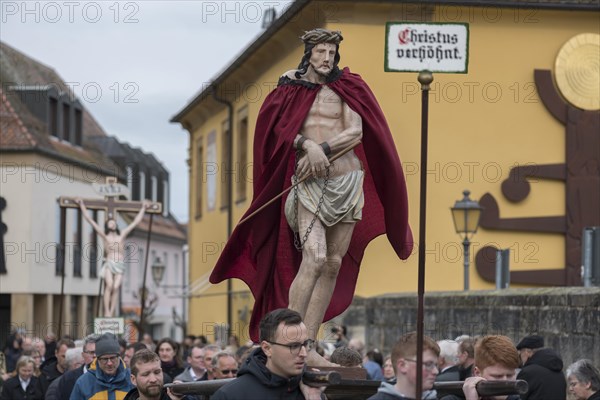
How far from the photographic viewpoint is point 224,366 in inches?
476

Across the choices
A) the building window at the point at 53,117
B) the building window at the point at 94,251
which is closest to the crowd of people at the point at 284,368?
the building window at the point at 94,251

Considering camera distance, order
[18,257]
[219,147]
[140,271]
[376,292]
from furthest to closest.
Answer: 1. [140,271]
2. [18,257]
3. [219,147]
4. [376,292]

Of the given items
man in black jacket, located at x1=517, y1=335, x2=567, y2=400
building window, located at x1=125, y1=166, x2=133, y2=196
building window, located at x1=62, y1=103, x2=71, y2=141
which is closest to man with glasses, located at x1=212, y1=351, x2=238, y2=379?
man in black jacket, located at x1=517, y1=335, x2=567, y2=400

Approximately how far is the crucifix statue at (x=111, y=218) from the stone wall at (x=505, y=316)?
5244 millimetres

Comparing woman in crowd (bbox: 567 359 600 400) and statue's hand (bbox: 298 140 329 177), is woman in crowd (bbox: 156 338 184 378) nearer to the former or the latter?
woman in crowd (bbox: 567 359 600 400)

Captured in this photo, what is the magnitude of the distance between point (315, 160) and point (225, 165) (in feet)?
103

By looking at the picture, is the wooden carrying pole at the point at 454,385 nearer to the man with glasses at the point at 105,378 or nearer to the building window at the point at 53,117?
the man with glasses at the point at 105,378

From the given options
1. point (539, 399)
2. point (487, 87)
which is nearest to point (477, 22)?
point (487, 87)

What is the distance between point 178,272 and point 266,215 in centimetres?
6971

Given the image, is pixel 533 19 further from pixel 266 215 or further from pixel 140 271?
pixel 140 271

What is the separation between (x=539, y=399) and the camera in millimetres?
11328

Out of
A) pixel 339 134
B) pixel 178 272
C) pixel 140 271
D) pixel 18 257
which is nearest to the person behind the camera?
pixel 339 134

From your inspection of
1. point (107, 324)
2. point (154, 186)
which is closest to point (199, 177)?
point (107, 324)

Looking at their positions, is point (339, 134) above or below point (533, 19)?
below
